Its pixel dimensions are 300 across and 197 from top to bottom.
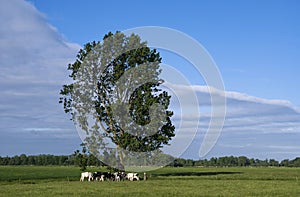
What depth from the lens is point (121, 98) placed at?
163ft

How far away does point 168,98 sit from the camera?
50094 mm

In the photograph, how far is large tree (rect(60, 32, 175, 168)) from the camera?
4841 centimetres

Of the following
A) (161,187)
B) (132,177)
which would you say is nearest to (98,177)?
(132,177)

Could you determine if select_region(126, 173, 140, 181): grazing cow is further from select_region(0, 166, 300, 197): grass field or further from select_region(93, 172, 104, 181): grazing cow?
select_region(93, 172, 104, 181): grazing cow

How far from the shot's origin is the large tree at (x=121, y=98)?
4841 cm

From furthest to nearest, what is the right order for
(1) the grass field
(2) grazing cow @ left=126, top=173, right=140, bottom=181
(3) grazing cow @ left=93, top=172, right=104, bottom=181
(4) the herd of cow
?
(3) grazing cow @ left=93, top=172, right=104, bottom=181
(4) the herd of cow
(2) grazing cow @ left=126, top=173, right=140, bottom=181
(1) the grass field

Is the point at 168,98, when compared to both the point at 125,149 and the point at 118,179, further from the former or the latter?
the point at 118,179

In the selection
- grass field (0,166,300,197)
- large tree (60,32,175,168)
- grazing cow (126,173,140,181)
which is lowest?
grass field (0,166,300,197)

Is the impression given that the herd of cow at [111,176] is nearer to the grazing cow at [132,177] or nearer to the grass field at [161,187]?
the grazing cow at [132,177]

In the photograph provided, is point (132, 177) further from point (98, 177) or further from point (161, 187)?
point (161, 187)

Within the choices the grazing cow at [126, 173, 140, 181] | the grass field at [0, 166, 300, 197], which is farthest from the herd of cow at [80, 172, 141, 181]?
the grass field at [0, 166, 300, 197]

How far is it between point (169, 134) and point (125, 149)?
5282 mm

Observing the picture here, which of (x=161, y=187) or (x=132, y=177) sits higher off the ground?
(x=132, y=177)

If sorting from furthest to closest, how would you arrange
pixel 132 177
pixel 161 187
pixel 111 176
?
pixel 111 176 → pixel 132 177 → pixel 161 187
